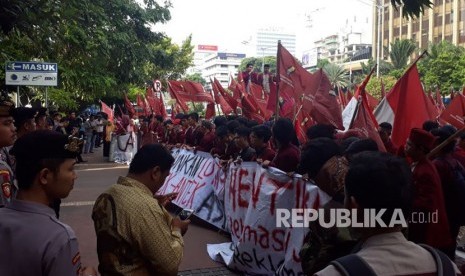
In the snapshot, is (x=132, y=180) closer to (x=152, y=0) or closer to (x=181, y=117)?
(x=181, y=117)

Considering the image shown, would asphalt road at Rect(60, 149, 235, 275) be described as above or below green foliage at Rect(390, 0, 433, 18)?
below

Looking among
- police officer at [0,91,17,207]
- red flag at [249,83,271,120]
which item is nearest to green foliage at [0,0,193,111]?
police officer at [0,91,17,207]

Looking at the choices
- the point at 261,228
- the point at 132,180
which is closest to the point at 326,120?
the point at 261,228

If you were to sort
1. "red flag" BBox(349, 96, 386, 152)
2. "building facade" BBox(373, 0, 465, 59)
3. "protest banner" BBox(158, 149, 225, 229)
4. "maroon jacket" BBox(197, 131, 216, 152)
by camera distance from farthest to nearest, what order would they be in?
"building facade" BBox(373, 0, 465, 59) < "maroon jacket" BBox(197, 131, 216, 152) < "protest banner" BBox(158, 149, 225, 229) < "red flag" BBox(349, 96, 386, 152)

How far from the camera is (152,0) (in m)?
22.2

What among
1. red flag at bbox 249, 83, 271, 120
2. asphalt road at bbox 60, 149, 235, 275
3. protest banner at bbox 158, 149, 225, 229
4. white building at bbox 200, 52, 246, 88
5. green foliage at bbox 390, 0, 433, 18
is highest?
white building at bbox 200, 52, 246, 88

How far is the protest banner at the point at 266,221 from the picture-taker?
191 inches

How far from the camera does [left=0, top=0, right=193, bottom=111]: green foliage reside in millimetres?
7758

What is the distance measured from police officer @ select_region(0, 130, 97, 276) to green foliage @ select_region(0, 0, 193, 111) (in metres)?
4.70

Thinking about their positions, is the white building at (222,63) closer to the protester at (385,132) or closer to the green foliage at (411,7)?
the protester at (385,132)

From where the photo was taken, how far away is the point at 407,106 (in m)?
5.79

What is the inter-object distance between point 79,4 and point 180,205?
510cm

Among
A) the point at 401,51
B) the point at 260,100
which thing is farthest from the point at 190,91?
the point at 401,51

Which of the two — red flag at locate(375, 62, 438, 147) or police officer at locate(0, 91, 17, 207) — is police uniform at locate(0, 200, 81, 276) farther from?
red flag at locate(375, 62, 438, 147)
